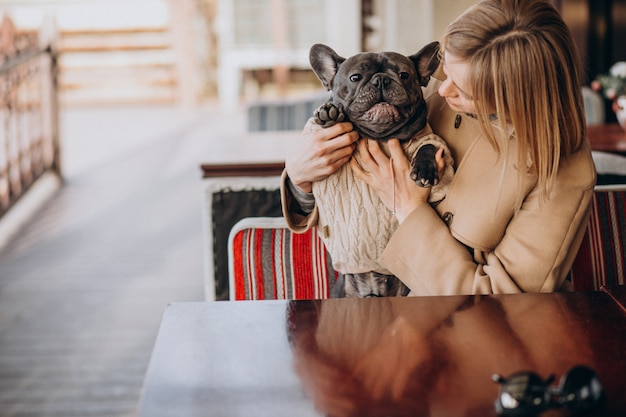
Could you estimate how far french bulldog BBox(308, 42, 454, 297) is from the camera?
1424 mm

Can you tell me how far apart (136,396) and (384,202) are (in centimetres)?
149

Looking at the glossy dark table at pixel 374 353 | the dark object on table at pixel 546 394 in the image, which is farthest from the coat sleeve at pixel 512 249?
the dark object on table at pixel 546 394

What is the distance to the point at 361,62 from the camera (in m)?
1.45

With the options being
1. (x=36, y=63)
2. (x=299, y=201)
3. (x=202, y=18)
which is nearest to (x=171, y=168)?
(x=36, y=63)

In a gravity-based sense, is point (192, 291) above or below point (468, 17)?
below

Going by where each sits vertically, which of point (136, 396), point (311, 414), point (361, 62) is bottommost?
point (136, 396)

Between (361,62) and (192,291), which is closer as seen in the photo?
(361,62)

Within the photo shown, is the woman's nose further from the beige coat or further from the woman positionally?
the beige coat


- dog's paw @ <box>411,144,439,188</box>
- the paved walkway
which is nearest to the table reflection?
dog's paw @ <box>411,144,439,188</box>

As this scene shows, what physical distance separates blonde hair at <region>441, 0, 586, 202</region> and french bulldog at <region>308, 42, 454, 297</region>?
122 mm

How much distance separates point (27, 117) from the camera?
5.76m

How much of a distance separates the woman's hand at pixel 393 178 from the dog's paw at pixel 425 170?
2cm

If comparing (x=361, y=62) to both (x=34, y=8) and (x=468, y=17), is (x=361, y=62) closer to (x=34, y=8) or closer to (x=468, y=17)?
(x=468, y=17)

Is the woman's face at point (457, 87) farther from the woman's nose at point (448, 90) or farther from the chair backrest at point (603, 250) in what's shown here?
the chair backrest at point (603, 250)
